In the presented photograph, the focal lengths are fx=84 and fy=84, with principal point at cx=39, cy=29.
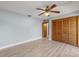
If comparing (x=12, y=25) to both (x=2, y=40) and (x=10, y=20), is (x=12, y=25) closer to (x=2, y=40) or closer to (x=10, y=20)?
(x=10, y=20)

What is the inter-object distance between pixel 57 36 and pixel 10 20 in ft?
12.7

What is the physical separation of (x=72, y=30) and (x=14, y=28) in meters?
3.77

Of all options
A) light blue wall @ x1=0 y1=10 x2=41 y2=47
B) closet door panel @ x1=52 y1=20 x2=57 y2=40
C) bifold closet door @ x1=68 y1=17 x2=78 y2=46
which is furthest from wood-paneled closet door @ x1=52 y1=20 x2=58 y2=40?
light blue wall @ x1=0 y1=10 x2=41 y2=47

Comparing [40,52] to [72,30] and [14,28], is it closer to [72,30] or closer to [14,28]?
[14,28]

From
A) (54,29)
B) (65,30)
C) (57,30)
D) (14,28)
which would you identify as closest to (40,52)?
(14,28)

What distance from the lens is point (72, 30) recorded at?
5.52 m

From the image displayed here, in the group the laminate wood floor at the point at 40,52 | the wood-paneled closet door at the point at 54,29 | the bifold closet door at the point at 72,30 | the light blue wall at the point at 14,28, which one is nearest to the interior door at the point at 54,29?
the wood-paneled closet door at the point at 54,29

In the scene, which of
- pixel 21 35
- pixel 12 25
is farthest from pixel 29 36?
pixel 12 25

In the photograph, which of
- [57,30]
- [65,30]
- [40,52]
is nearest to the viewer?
[40,52]

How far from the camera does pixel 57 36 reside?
6906 millimetres

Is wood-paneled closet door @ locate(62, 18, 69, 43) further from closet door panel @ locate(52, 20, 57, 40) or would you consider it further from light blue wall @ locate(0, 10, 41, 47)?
light blue wall @ locate(0, 10, 41, 47)

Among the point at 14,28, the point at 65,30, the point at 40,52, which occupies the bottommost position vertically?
the point at 40,52

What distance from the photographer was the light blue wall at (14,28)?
183 inches

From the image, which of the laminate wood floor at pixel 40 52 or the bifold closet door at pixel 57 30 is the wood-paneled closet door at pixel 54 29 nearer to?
the bifold closet door at pixel 57 30
